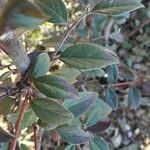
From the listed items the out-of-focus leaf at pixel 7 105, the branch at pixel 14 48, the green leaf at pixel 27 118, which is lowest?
the green leaf at pixel 27 118

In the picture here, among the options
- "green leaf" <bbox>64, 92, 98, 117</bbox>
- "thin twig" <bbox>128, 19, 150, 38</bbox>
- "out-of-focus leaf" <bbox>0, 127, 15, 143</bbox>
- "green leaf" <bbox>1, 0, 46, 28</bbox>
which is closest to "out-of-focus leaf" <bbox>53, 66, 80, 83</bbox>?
"green leaf" <bbox>64, 92, 98, 117</bbox>

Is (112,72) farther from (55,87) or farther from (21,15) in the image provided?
(21,15)

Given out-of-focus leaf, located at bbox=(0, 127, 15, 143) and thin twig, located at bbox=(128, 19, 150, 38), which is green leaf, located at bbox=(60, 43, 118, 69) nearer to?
out-of-focus leaf, located at bbox=(0, 127, 15, 143)

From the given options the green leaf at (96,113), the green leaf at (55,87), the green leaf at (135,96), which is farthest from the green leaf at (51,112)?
the green leaf at (135,96)

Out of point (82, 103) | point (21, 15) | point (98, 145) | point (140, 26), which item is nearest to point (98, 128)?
point (98, 145)

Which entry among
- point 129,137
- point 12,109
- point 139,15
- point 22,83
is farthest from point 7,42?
point 139,15

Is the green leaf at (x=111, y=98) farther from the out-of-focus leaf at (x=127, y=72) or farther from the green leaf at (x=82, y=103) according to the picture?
the green leaf at (x=82, y=103)
